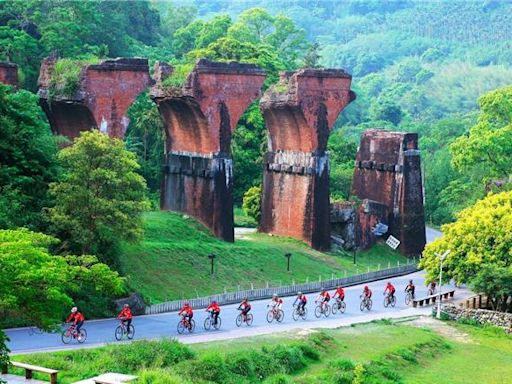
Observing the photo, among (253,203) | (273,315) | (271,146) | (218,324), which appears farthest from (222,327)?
(253,203)

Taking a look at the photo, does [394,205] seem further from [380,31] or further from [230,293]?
[380,31]

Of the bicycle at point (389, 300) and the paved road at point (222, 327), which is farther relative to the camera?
the bicycle at point (389, 300)

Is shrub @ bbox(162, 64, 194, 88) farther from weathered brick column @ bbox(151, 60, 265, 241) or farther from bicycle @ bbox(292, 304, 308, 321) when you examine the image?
bicycle @ bbox(292, 304, 308, 321)

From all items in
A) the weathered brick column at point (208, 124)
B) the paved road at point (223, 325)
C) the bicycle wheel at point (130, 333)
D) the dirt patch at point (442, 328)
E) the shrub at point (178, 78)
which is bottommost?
the dirt patch at point (442, 328)

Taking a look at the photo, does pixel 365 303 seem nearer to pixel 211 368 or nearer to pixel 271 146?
pixel 211 368

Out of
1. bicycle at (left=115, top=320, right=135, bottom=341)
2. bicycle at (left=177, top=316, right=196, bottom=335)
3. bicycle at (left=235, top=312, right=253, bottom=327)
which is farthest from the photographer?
bicycle at (left=235, top=312, right=253, bottom=327)

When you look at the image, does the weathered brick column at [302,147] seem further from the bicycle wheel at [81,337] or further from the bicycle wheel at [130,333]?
the bicycle wheel at [81,337]

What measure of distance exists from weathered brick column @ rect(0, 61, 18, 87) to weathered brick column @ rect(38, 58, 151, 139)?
189 cm

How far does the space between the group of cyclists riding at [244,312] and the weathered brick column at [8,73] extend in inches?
468

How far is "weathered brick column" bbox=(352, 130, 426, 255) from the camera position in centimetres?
5719

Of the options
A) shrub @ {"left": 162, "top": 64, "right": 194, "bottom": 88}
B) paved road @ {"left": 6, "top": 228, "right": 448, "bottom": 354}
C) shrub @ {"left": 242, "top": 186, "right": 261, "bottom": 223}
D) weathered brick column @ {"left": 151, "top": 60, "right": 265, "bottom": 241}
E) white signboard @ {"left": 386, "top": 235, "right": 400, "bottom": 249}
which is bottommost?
paved road @ {"left": 6, "top": 228, "right": 448, "bottom": 354}

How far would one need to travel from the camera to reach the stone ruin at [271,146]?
4700cm

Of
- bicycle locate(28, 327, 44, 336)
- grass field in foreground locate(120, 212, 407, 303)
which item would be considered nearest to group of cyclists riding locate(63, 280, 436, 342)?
bicycle locate(28, 327, 44, 336)

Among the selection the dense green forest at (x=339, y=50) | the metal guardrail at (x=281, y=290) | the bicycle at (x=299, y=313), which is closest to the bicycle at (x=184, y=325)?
the metal guardrail at (x=281, y=290)
